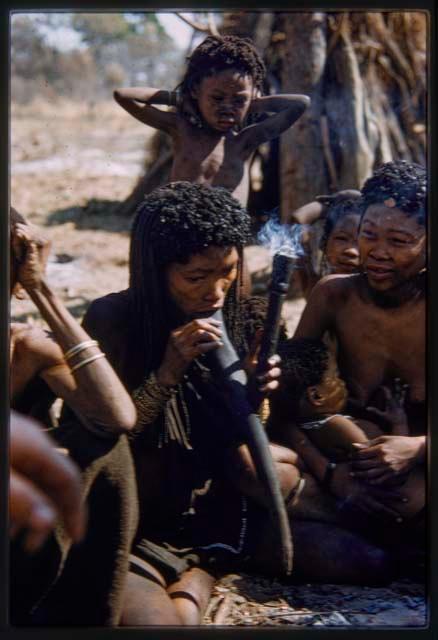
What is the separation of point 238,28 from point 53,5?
175 centimetres

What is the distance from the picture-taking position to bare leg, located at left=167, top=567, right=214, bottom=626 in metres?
3.06

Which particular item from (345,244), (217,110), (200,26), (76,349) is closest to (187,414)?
(76,349)

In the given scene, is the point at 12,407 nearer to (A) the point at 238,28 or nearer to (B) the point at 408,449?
(B) the point at 408,449

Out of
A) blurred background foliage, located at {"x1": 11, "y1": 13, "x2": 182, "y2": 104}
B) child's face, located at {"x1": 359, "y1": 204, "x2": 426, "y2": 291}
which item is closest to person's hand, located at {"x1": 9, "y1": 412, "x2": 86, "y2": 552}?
child's face, located at {"x1": 359, "y1": 204, "x2": 426, "y2": 291}

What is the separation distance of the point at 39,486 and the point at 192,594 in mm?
865

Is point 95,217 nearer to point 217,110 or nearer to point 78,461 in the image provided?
point 217,110

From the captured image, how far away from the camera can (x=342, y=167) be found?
5602 mm

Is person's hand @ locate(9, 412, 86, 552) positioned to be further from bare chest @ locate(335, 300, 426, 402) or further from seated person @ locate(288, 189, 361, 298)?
seated person @ locate(288, 189, 361, 298)

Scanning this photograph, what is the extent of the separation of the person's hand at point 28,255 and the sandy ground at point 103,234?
1.53 feet

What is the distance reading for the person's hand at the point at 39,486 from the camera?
2307mm

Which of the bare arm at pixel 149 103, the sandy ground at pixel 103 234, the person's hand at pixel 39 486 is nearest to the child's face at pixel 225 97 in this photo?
the bare arm at pixel 149 103

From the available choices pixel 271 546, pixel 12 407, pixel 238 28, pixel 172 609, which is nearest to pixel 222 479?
pixel 271 546

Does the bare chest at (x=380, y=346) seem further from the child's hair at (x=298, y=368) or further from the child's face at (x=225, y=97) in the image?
the child's face at (x=225, y=97)

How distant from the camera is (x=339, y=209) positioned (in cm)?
404
